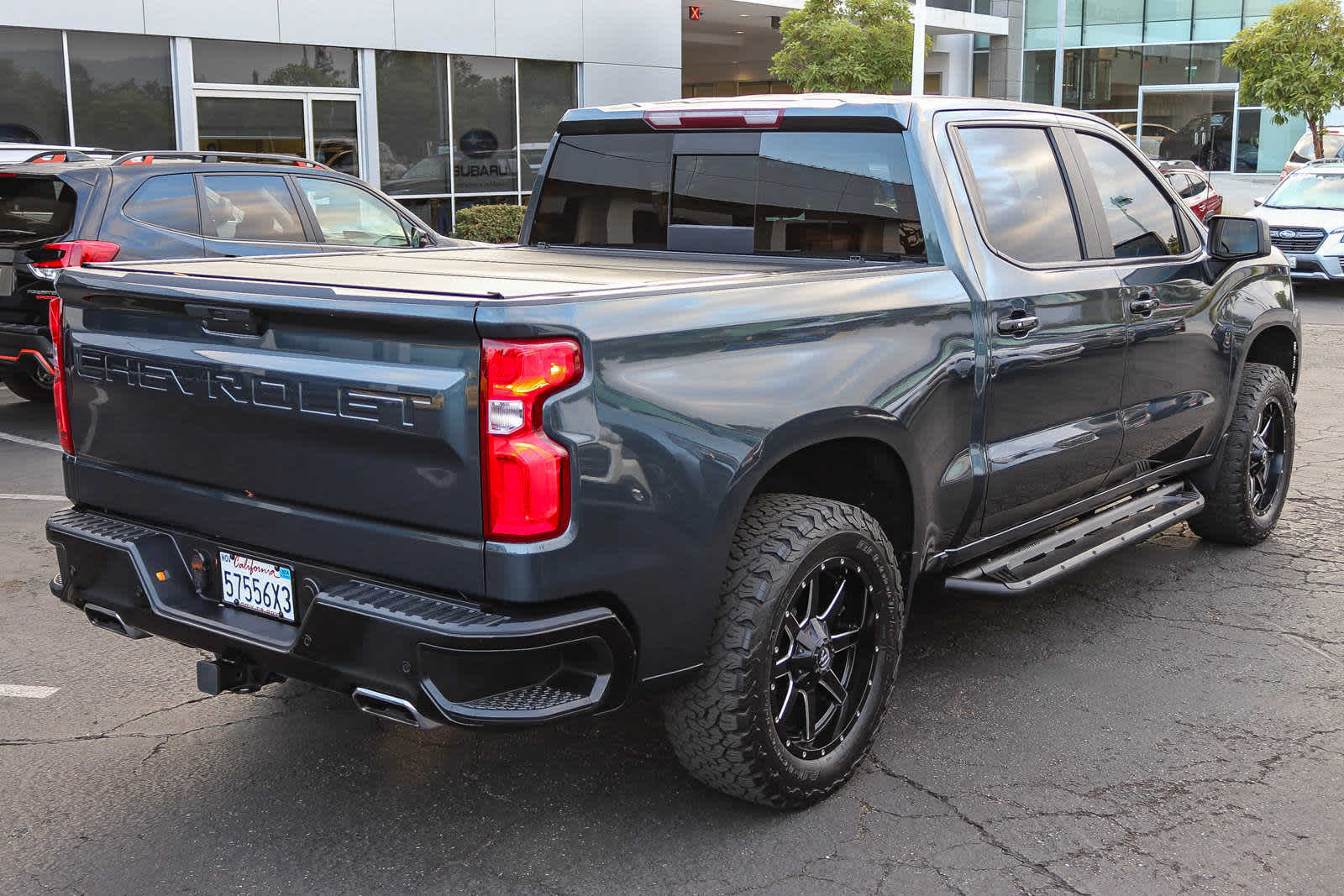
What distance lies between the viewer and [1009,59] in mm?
41438

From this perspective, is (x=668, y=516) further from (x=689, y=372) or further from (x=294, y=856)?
(x=294, y=856)

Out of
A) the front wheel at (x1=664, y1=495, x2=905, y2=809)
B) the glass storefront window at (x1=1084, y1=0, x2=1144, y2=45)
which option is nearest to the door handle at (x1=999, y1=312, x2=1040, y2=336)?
the front wheel at (x1=664, y1=495, x2=905, y2=809)

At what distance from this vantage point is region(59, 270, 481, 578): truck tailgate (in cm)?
300

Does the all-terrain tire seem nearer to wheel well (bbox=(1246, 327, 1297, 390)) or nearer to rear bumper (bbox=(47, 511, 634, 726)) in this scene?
wheel well (bbox=(1246, 327, 1297, 390))

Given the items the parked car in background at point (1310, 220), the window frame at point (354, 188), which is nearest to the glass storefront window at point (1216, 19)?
the parked car in background at point (1310, 220)

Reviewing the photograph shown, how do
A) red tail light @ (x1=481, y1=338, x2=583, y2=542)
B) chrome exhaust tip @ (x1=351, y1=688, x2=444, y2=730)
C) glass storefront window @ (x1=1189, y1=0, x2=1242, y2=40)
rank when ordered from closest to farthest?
1. red tail light @ (x1=481, y1=338, x2=583, y2=542)
2. chrome exhaust tip @ (x1=351, y1=688, x2=444, y2=730)
3. glass storefront window @ (x1=1189, y1=0, x2=1242, y2=40)

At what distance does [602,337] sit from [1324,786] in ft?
8.31

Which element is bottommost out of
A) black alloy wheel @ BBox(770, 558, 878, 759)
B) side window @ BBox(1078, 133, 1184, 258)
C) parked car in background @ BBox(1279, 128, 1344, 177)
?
black alloy wheel @ BBox(770, 558, 878, 759)

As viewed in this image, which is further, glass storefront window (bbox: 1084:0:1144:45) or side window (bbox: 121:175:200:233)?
glass storefront window (bbox: 1084:0:1144:45)

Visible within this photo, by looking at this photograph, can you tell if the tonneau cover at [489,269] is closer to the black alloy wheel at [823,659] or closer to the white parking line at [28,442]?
the black alloy wheel at [823,659]

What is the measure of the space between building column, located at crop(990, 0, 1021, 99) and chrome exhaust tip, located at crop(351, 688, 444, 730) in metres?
40.7

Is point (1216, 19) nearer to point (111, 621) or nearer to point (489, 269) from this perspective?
point (489, 269)

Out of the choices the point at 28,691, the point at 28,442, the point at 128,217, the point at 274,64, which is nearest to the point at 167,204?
the point at 128,217

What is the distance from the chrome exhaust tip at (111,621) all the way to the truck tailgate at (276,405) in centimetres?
28
